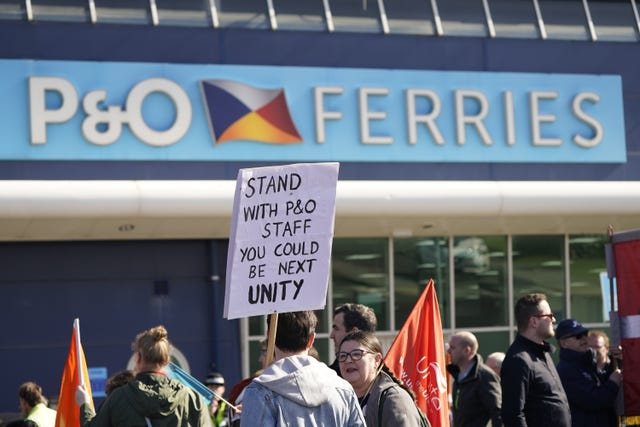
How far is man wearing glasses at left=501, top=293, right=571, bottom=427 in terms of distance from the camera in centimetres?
830

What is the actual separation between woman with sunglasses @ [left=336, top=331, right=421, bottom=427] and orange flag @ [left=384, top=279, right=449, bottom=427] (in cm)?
180

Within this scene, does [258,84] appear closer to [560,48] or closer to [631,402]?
[560,48]

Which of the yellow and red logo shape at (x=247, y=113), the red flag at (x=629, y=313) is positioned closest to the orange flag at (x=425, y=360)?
the red flag at (x=629, y=313)

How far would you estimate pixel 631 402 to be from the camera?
8.97 m

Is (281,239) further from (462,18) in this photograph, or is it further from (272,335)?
(462,18)

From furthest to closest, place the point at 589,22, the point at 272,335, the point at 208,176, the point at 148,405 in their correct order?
the point at 589,22 < the point at 208,176 < the point at 148,405 < the point at 272,335

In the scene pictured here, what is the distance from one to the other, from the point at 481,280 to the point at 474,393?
11184 mm

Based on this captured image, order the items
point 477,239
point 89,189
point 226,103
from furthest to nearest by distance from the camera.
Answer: point 477,239 < point 226,103 < point 89,189

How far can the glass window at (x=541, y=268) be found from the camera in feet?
68.0

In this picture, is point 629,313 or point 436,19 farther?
point 436,19

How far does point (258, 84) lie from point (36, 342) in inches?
195

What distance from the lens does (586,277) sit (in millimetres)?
21109

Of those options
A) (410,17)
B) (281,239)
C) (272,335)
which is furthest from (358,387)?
(410,17)

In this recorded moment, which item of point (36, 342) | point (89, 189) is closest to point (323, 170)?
point (89, 189)
